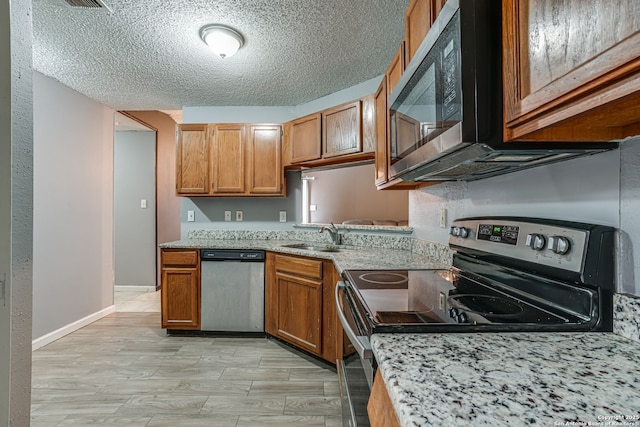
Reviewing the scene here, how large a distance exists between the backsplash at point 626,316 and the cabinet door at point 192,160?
3106 mm

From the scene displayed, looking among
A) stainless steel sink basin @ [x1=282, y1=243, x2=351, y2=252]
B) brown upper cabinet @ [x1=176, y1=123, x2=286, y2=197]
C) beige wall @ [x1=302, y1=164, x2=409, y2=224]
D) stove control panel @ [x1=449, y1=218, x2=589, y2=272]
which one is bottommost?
stainless steel sink basin @ [x1=282, y1=243, x2=351, y2=252]

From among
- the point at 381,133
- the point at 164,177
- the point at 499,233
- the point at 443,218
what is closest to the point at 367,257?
Result: the point at 443,218

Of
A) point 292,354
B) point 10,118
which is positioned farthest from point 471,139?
point 292,354

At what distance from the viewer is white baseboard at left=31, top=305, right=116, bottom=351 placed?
2.52 m

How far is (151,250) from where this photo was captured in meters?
4.30

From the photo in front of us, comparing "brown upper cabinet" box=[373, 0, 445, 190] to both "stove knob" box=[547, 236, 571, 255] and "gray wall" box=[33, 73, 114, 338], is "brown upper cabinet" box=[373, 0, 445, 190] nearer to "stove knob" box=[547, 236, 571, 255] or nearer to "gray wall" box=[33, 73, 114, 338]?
"stove knob" box=[547, 236, 571, 255]

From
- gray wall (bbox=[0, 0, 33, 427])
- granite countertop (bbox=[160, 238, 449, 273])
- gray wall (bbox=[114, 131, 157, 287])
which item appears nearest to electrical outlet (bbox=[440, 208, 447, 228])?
granite countertop (bbox=[160, 238, 449, 273])

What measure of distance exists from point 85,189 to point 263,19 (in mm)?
2594

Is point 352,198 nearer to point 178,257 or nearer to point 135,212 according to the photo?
point 178,257

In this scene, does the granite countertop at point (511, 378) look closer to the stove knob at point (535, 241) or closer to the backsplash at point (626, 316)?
the backsplash at point (626, 316)

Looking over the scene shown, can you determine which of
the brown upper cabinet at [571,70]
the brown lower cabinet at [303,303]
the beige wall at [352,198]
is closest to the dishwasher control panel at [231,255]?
the brown lower cabinet at [303,303]

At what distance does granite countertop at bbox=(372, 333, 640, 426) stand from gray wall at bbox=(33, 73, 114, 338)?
320 centimetres

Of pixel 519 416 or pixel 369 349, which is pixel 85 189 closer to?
pixel 369 349

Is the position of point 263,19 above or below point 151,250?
above
